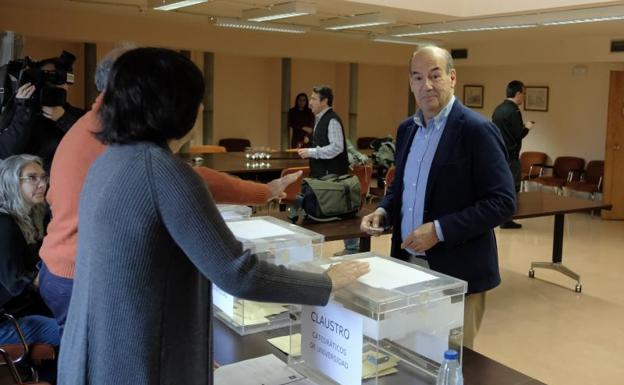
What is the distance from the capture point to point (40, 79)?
335 cm

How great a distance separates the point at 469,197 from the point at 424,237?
0.23 metres

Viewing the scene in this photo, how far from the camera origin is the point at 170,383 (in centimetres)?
135

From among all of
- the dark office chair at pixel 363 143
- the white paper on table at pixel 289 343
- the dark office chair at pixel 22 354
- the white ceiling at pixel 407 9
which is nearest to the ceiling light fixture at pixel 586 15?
the white ceiling at pixel 407 9

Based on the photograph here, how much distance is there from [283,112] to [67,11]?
158 inches

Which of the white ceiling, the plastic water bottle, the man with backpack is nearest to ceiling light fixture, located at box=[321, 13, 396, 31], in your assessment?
the white ceiling

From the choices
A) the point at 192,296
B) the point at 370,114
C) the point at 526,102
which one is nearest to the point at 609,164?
the point at 526,102

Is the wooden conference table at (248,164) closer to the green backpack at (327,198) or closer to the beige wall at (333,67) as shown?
the beige wall at (333,67)

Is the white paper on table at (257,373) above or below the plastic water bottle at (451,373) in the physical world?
below

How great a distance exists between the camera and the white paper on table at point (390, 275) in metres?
1.55

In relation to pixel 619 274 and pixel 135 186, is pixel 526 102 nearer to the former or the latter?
pixel 619 274

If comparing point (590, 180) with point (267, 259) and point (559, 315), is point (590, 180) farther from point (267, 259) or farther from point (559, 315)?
point (267, 259)

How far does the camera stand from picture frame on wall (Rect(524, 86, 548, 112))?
10124 mm

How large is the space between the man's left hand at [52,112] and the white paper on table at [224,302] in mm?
1812

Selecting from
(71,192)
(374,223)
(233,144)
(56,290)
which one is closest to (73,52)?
(233,144)
